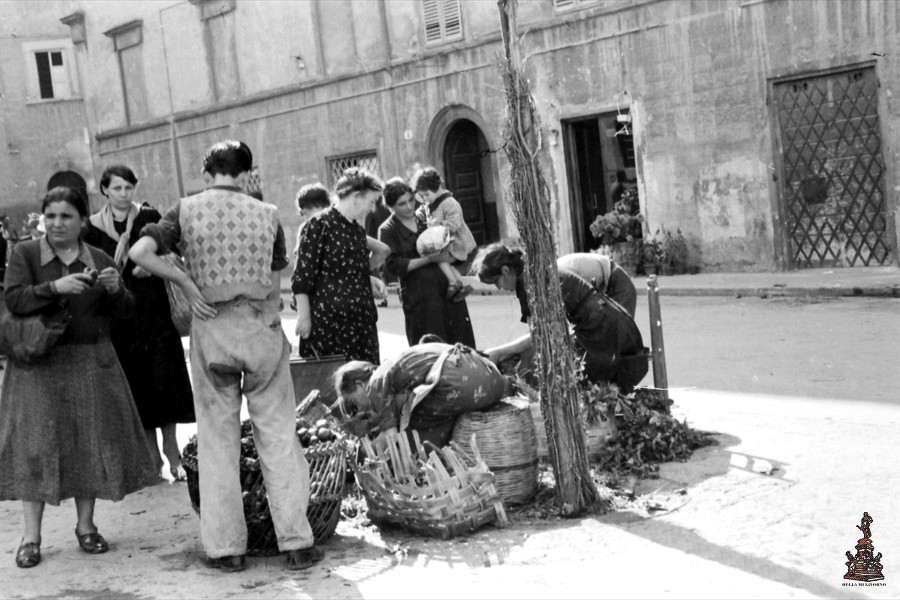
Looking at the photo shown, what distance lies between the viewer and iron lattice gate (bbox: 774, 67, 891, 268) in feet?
49.4

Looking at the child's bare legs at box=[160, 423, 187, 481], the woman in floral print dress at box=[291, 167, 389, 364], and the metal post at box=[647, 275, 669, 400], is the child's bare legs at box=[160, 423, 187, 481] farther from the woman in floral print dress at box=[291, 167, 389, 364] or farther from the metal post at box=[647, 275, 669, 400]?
the metal post at box=[647, 275, 669, 400]

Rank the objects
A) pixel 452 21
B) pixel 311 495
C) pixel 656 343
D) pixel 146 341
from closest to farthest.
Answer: pixel 311 495 < pixel 146 341 < pixel 656 343 < pixel 452 21

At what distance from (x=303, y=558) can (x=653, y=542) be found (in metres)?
1.53

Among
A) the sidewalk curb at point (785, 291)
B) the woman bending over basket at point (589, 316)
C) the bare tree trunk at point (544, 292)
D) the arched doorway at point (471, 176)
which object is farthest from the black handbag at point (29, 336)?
the arched doorway at point (471, 176)

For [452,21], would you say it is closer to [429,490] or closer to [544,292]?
[544,292]

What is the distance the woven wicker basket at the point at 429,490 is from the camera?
17.0 ft

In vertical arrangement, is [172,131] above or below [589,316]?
above

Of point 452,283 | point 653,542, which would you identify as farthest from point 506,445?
point 452,283

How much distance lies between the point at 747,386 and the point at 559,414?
3299mm

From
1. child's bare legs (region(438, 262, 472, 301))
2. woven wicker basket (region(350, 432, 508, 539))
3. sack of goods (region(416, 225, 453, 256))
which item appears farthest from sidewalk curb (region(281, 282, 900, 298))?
woven wicker basket (region(350, 432, 508, 539))

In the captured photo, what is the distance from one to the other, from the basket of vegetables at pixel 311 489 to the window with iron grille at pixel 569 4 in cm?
1362

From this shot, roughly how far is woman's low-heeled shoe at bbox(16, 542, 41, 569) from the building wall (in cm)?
2845

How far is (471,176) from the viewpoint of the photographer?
834 inches

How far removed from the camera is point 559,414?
547 cm
